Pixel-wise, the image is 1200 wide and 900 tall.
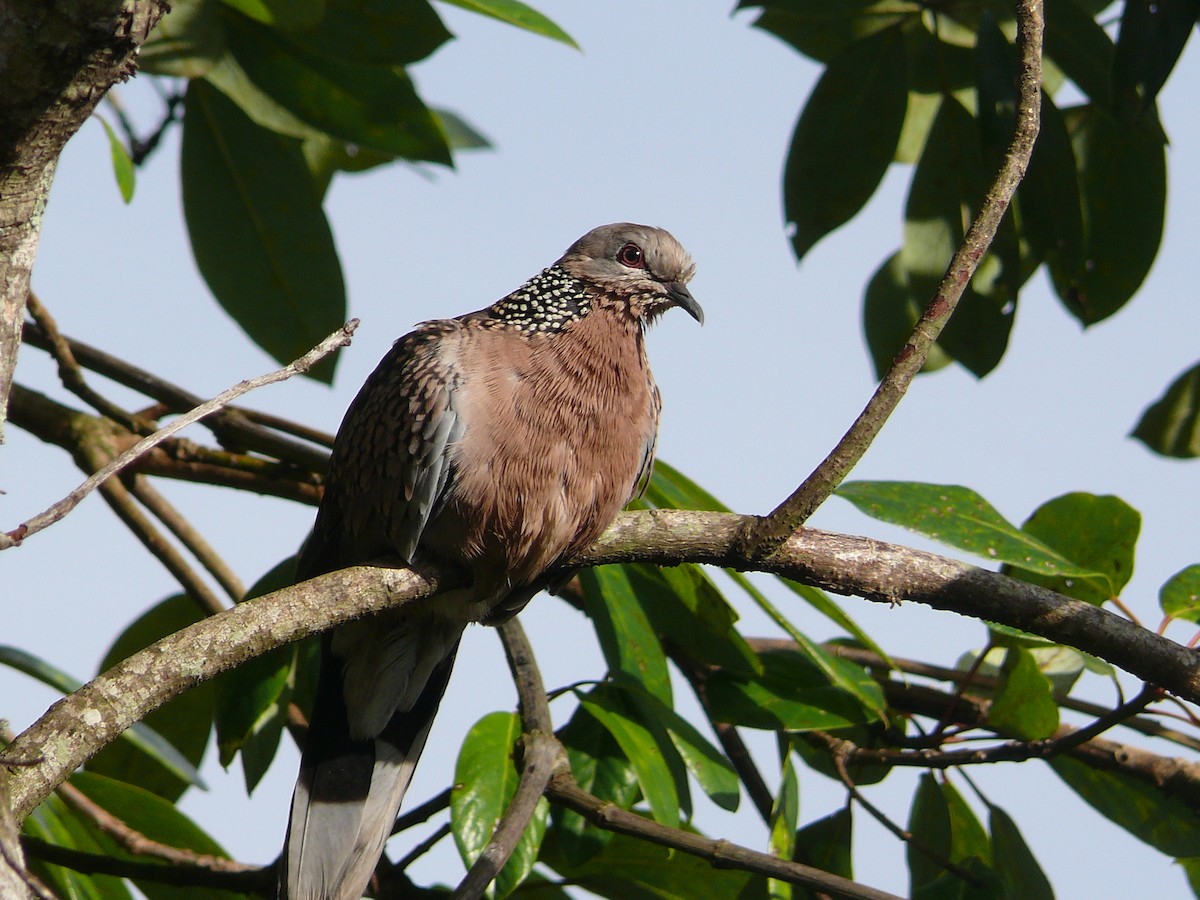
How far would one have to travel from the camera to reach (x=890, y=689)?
3.89 m

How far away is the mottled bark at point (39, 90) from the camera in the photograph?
70.9 inches

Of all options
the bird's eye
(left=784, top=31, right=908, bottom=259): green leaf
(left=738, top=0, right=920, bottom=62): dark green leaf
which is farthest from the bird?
(left=738, top=0, right=920, bottom=62): dark green leaf

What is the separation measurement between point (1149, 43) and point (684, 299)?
→ 1389 mm

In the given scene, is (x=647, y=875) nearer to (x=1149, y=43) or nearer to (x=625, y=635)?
(x=625, y=635)

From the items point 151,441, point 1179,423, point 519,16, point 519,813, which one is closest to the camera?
point 151,441

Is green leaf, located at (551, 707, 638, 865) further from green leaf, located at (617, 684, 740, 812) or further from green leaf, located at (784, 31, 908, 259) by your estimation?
green leaf, located at (784, 31, 908, 259)

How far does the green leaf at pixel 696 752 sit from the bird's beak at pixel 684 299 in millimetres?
1138

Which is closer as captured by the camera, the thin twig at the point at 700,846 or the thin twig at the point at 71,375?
the thin twig at the point at 700,846

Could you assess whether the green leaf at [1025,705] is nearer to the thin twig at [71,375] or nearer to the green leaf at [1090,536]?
the green leaf at [1090,536]

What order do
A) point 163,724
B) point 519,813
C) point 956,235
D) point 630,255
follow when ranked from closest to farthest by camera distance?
point 519,813
point 630,255
point 956,235
point 163,724

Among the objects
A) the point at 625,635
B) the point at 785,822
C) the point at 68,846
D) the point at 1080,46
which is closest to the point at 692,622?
the point at 625,635

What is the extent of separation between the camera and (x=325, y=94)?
12.1 ft

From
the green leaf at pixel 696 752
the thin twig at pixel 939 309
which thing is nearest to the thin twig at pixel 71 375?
the green leaf at pixel 696 752

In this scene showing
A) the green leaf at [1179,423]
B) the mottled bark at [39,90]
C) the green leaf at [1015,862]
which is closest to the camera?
the mottled bark at [39,90]
